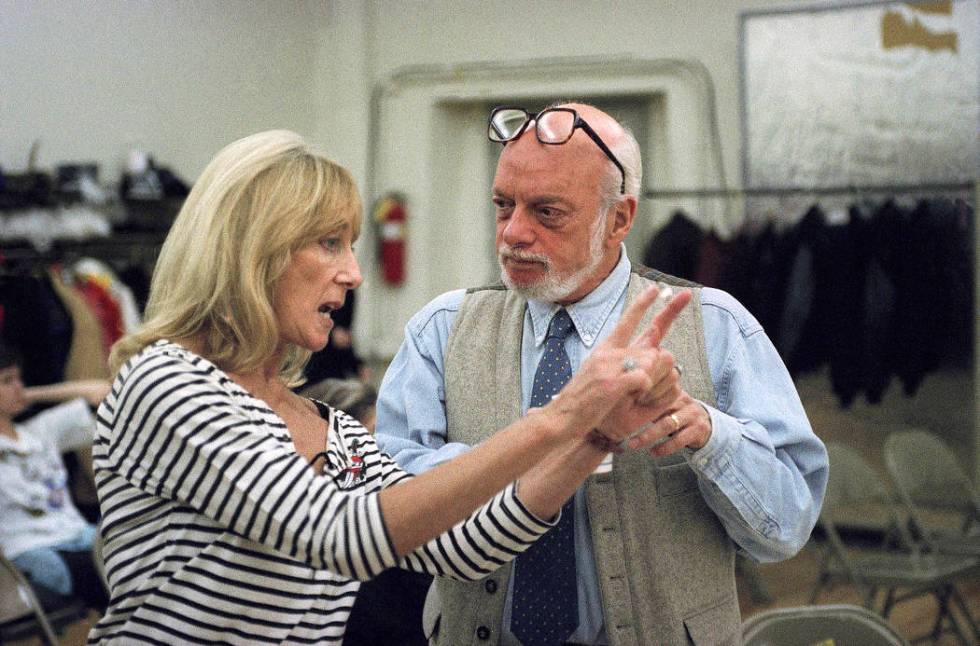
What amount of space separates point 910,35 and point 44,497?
512cm

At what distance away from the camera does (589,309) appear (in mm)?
1943

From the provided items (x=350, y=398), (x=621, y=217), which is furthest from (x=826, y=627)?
(x=350, y=398)

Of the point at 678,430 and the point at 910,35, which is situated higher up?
the point at 910,35

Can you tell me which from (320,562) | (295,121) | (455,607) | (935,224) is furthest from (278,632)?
(295,121)

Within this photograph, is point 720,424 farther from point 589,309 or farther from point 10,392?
point 10,392

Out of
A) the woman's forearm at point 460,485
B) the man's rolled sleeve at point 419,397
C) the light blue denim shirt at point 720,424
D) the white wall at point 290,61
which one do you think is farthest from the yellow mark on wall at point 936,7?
the woman's forearm at point 460,485

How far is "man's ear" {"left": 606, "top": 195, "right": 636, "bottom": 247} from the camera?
6.47ft

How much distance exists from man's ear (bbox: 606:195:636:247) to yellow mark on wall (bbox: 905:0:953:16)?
5.14 meters

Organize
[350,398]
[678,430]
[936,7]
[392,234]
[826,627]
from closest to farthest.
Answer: [678,430] < [826,627] < [350,398] < [936,7] < [392,234]

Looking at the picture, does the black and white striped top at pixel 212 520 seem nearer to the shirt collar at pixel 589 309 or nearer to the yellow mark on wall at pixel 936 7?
the shirt collar at pixel 589 309

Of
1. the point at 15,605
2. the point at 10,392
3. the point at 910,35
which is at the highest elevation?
the point at 910,35

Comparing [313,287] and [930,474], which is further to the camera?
[930,474]

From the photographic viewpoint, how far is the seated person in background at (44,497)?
408 centimetres

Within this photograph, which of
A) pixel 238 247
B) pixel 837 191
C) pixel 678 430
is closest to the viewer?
pixel 238 247
